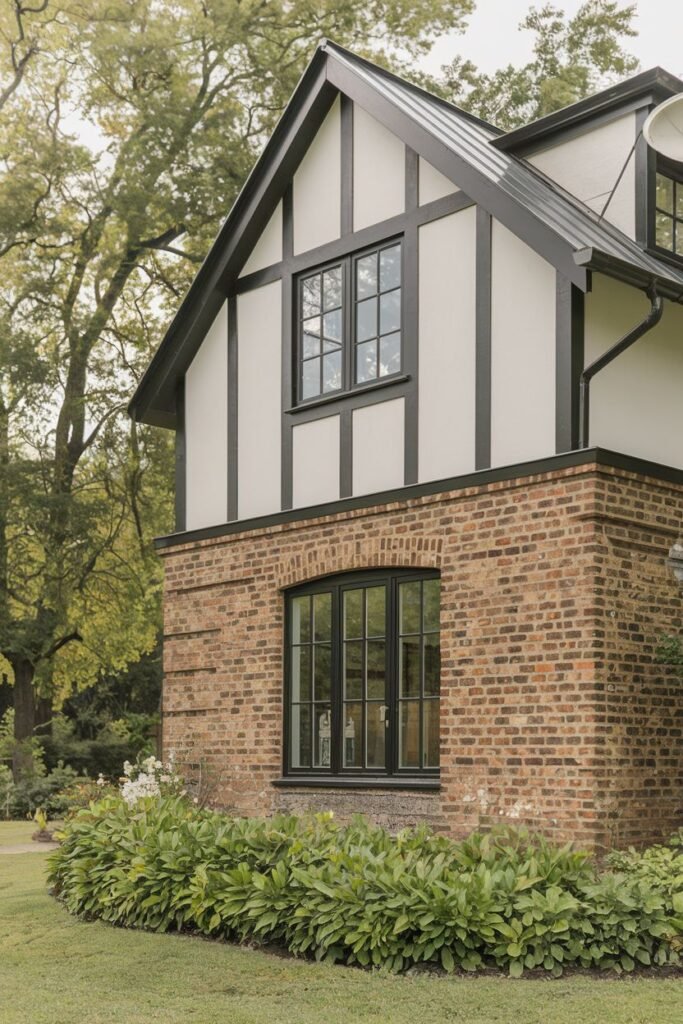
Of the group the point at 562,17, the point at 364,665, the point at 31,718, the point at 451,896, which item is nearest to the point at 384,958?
the point at 451,896

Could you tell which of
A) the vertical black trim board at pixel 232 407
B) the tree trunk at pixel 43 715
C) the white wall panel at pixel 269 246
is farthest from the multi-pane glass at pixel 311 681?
the tree trunk at pixel 43 715

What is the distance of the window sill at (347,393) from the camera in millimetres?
11289

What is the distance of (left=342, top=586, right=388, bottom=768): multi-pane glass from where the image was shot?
446 inches

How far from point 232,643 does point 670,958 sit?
6004 mm

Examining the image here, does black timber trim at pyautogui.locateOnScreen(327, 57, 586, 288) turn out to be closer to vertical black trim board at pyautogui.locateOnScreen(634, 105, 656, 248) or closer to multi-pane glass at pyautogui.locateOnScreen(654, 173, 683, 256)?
vertical black trim board at pyautogui.locateOnScreen(634, 105, 656, 248)

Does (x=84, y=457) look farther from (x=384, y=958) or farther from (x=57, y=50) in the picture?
(x=384, y=958)

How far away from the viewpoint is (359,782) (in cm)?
1122

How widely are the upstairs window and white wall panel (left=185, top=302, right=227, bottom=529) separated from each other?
1219 mm

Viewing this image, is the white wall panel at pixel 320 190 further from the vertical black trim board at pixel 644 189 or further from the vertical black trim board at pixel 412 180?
the vertical black trim board at pixel 644 189

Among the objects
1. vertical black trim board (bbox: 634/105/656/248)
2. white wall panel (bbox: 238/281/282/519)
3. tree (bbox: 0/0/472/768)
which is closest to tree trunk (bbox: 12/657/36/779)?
tree (bbox: 0/0/472/768)

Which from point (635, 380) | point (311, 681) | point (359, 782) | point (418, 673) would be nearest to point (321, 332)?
point (635, 380)

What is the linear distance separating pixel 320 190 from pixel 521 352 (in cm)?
333

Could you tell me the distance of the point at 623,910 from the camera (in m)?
7.74

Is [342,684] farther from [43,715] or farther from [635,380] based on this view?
[43,715]
